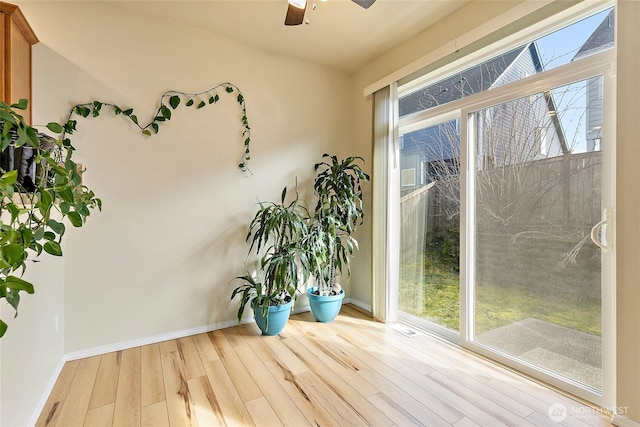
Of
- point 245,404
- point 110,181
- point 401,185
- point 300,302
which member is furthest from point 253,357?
point 401,185

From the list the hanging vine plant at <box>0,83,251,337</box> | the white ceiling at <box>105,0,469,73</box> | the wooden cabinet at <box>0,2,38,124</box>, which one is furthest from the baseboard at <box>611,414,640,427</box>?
the wooden cabinet at <box>0,2,38,124</box>

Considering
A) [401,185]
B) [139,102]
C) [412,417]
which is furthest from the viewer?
[401,185]

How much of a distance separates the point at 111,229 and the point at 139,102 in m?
1.02

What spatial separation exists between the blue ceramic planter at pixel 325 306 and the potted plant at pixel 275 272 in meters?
0.27

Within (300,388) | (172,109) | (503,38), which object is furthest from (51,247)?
(503,38)

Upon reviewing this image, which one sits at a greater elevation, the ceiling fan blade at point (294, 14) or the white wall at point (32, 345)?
the ceiling fan blade at point (294, 14)

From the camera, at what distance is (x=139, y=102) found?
2398mm

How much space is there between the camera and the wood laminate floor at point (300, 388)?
63.5 inches

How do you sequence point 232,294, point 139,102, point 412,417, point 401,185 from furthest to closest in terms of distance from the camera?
point 401,185, point 232,294, point 139,102, point 412,417

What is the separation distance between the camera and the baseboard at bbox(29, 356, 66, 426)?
61.4 inches

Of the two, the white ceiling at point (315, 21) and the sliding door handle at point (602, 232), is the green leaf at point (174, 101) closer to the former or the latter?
the white ceiling at point (315, 21)

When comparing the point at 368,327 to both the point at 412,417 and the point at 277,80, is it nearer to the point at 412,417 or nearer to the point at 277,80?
the point at 412,417

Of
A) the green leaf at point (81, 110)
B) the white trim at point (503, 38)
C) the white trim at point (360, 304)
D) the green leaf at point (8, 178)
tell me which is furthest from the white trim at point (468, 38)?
the green leaf at point (8, 178)

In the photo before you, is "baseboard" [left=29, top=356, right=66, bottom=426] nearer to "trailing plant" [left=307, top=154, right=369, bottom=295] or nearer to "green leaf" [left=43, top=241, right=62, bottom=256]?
"green leaf" [left=43, top=241, right=62, bottom=256]
